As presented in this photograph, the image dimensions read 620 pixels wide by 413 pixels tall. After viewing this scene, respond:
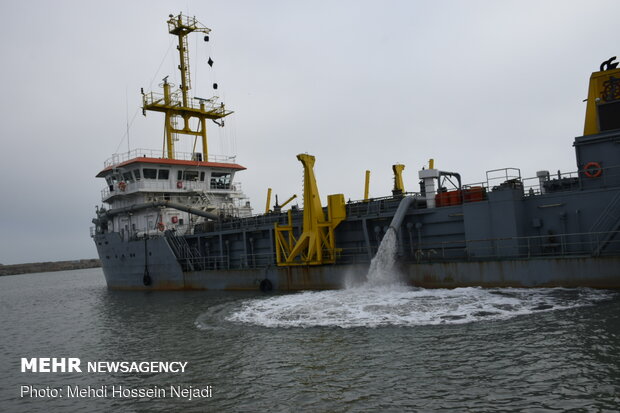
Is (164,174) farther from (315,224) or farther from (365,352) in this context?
(365,352)

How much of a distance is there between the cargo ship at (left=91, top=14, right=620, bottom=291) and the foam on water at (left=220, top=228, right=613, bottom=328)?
946 millimetres

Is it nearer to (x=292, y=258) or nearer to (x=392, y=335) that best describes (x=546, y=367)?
(x=392, y=335)

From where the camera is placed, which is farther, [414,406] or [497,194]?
[497,194]

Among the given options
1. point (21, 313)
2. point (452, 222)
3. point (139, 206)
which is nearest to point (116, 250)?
point (139, 206)

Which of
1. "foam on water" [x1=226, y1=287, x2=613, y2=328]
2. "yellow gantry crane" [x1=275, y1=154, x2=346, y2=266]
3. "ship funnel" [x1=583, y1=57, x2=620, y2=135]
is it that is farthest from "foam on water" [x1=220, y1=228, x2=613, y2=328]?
"ship funnel" [x1=583, y1=57, x2=620, y2=135]

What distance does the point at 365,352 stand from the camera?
425 inches

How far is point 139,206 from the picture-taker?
98.3ft

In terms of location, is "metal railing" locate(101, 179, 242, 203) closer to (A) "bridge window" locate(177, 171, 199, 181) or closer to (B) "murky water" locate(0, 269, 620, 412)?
(A) "bridge window" locate(177, 171, 199, 181)

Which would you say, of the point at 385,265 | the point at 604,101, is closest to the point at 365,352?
the point at 385,265

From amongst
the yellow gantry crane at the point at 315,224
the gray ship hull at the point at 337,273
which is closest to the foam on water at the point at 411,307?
the gray ship hull at the point at 337,273

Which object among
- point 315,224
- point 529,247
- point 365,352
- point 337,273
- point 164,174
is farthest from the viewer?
point 164,174

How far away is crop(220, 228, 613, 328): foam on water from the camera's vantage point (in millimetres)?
13492

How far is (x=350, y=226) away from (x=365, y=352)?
1241 centimetres

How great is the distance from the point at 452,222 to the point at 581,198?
189 inches
